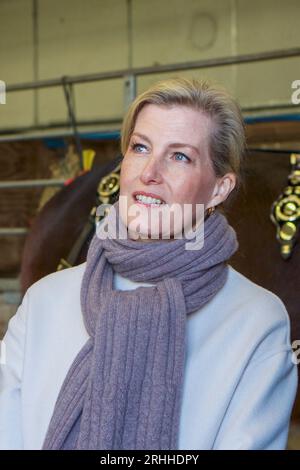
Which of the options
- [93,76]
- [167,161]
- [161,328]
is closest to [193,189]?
[167,161]

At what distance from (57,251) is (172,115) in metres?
1.03

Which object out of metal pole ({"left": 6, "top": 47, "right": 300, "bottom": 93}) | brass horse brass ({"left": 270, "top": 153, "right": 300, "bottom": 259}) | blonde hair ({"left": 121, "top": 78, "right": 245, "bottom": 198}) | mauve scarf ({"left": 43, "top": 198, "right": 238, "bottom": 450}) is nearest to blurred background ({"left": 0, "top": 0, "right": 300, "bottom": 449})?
metal pole ({"left": 6, "top": 47, "right": 300, "bottom": 93})

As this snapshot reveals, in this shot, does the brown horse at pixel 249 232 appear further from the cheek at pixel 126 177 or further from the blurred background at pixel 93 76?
the cheek at pixel 126 177

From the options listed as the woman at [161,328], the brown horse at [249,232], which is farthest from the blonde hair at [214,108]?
the brown horse at [249,232]

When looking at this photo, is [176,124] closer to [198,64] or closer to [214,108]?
[214,108]

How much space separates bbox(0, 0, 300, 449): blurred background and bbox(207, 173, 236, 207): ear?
863mm

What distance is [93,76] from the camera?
2236mm

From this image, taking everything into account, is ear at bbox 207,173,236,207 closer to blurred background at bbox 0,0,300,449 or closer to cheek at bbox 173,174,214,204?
cheek at bbox 173,174,214,204

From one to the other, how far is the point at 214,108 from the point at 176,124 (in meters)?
0.06

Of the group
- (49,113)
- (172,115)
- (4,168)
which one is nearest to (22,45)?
(49,113)

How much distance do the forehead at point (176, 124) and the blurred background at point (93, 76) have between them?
906mm

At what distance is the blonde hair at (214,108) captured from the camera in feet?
2.91

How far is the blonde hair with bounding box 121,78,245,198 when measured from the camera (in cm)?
89
